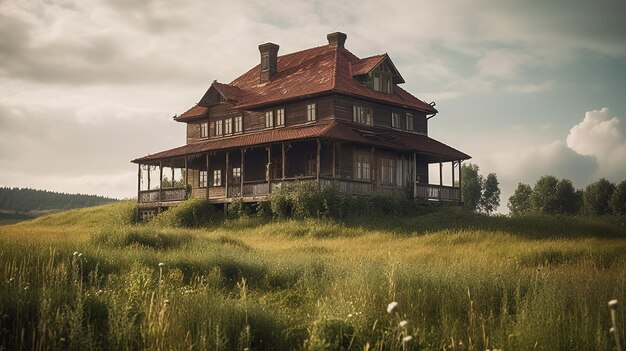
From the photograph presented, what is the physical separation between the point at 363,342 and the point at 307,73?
32558 mm

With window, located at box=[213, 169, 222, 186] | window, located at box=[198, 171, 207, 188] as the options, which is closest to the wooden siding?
window, located at box=[213, 169, 222, 186]

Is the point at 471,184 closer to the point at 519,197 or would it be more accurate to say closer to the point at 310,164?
the point at 519,197

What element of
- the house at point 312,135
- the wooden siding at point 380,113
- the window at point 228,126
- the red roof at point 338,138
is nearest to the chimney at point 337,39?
the house at point 312,135

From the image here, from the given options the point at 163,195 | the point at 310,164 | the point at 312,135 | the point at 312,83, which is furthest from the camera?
the point at 163,195

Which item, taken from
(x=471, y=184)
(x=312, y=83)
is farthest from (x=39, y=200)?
(x=312, y=83)

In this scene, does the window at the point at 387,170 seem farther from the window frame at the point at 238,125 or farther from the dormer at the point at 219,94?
the dormer at the point at 219,94

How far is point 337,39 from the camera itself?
43094mm

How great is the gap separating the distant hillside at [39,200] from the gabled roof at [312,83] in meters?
99.9

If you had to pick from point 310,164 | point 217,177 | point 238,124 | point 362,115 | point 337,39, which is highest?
point 337,39

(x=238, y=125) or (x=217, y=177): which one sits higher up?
(x=238, y=125)

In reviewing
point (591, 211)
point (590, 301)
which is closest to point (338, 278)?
point (590, 301)

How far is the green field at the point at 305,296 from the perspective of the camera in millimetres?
8398

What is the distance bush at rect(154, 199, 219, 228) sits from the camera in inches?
1406

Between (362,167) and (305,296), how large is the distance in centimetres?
2517
